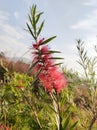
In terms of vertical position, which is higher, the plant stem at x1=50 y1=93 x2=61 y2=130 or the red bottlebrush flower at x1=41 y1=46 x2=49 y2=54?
the red bottlebrush flower at x1=41 y1=46 x2=49 y2=54

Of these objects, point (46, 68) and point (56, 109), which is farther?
point (56, 109)

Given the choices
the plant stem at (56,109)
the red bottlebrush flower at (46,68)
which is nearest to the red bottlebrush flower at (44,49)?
the red bottlebrush flower at (46,68)

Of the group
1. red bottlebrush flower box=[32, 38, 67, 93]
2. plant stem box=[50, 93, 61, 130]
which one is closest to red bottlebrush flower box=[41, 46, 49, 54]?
red bottlebrush flower box=[32, 38, 67, 93]

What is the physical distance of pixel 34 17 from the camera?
163cm

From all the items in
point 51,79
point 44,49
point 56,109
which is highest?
point 44,49

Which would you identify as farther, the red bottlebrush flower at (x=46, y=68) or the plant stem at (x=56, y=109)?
the plant stem at (x=56, y=109)

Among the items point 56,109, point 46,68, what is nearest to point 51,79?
point 46,68

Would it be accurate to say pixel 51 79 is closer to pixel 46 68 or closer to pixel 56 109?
pixel 46 68

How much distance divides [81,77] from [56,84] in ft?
6.71

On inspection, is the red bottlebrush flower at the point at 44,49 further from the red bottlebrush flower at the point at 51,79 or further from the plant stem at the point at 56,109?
the plant stem at the point at 56,109

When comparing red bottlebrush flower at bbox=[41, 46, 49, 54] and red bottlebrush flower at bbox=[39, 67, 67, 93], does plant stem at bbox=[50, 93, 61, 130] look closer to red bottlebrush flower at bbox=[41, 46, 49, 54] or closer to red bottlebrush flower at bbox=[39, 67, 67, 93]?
red bottlebrush flower at bbox=[39, 67, 67, 93]

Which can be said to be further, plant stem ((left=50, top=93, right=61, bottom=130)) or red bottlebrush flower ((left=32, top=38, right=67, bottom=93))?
plant stem ((left=50, top=93, right=61, bottom=130))

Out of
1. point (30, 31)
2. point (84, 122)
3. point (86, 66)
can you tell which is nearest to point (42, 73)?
point (30, 31)

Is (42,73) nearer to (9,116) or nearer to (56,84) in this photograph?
(56,84)
